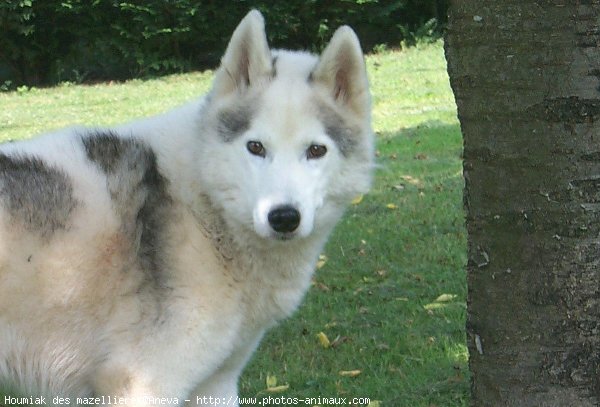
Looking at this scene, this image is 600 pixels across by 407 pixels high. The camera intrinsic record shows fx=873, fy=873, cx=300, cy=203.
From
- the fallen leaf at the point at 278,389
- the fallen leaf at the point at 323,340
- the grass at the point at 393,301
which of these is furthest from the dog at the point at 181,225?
the fallen leaf at the point at 323,340

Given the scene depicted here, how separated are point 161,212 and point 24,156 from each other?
0.59m

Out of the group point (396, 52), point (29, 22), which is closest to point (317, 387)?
point (396, 52)

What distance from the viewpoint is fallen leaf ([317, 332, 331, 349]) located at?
515cm

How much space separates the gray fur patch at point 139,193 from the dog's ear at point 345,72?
0.79 metres

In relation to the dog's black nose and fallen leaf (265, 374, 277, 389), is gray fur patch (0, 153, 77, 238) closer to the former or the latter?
the dog's black nose

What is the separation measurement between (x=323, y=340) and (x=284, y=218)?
1984mm

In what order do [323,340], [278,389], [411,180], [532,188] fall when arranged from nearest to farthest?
1. [532,188]
2. [278,389]
3. [323,340]
4. [411,180]

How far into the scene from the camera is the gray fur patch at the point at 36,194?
330 cm

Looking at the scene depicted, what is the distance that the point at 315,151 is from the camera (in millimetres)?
3510

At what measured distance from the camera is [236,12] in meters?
19.2

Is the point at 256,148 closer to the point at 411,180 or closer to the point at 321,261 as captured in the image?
the point at 321,261

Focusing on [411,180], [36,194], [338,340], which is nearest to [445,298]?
[338,340]

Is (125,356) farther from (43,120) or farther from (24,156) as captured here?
(43,120)

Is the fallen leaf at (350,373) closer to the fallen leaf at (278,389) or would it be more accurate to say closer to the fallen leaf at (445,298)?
the fallen leaf at (278,389)
